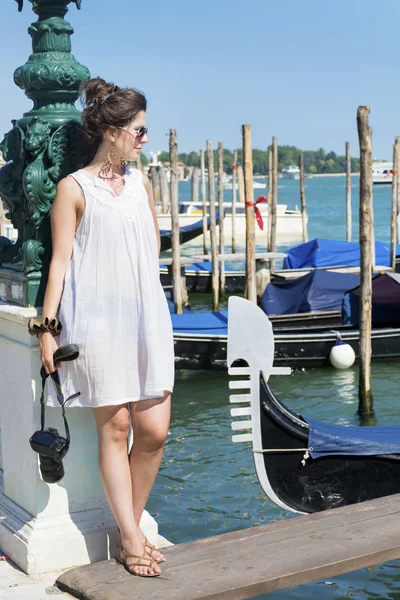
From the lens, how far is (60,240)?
2389 mm

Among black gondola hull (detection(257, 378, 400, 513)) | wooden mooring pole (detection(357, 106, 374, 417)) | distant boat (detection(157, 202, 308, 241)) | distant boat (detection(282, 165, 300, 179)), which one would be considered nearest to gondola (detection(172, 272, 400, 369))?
wooden mooring pole (detection(357, 106, 374, 417))

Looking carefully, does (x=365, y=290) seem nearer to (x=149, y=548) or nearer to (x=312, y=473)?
(x=312, y=473)

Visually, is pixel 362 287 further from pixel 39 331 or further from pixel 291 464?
pixel 39 331

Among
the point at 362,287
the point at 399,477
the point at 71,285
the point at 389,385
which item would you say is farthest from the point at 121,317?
the point at 389,385

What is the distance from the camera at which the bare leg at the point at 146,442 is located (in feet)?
8.10

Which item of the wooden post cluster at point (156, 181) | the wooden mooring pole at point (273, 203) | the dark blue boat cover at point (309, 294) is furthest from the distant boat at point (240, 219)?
the dark blue boat cover at point (309, 294)

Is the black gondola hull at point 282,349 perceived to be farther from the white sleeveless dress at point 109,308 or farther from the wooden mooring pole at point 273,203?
the white sleeveless dress at point 109,308

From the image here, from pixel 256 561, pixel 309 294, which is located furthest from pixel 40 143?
pixel 309 294

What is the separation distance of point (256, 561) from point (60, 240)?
102 centimetres

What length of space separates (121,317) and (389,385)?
6.85 meters

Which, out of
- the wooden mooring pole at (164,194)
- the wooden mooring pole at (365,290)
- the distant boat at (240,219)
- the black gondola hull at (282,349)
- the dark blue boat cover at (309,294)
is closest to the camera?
the wooden mooring pole at (365,290)

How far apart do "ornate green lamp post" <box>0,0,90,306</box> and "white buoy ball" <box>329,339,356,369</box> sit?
23.0ft

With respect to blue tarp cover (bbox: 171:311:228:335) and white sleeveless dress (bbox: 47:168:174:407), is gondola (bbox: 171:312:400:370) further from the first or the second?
white sleeveless dress (bbox: 47:168:174:407)

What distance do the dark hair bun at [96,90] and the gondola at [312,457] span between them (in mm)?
1536
